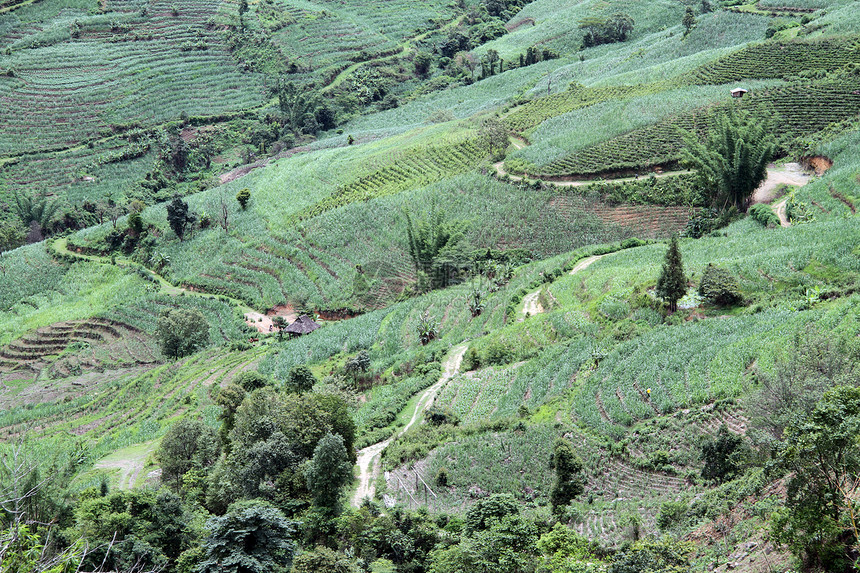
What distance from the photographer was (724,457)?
810 inches

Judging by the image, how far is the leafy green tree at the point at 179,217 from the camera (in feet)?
218

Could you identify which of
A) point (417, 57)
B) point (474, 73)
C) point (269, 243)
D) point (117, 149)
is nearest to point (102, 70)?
point (117, 149)

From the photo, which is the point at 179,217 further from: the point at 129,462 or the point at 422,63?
→ the point at 422,63

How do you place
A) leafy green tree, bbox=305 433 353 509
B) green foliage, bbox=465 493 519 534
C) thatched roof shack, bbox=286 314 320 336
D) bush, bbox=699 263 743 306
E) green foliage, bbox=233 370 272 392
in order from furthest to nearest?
thatched roof shack, bbox=286 314 320 336
green foliage, bbox=233 370 272 392
bush, bbox=699 263 743 306
leafy green tree, bbox=305 433 353 509
green foliage, bbox=465 493 519 534

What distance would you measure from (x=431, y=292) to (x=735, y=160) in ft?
68.4

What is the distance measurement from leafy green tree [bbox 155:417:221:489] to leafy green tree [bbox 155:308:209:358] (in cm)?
2120

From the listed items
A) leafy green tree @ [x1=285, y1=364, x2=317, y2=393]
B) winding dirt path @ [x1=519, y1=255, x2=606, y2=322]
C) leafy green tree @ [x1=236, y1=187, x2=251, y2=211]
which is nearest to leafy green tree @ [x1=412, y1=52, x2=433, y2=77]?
leafy green tree @ [x1=236, y1=187, x2=251, y2=211]

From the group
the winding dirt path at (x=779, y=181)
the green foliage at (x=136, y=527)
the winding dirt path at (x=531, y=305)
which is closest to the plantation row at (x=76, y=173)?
the winding dirt path at (x=531, y=305)

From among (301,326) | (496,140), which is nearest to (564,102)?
(496,140)

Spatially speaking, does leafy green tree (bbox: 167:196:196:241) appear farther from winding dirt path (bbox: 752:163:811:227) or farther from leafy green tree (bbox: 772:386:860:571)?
leafy green tree (bbox: 772:386:860:571)

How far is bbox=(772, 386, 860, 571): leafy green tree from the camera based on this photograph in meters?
14.1

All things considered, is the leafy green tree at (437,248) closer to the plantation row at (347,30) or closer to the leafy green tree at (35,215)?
the leafy green tree at (35,215)

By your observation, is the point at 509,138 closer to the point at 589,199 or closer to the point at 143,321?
the point at 589,199

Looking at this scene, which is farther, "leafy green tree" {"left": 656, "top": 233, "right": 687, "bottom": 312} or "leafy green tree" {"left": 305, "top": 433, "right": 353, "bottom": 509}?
"leafy green tree" {"left": 656, "top": 233, "right": 687, "bottom": 312}
